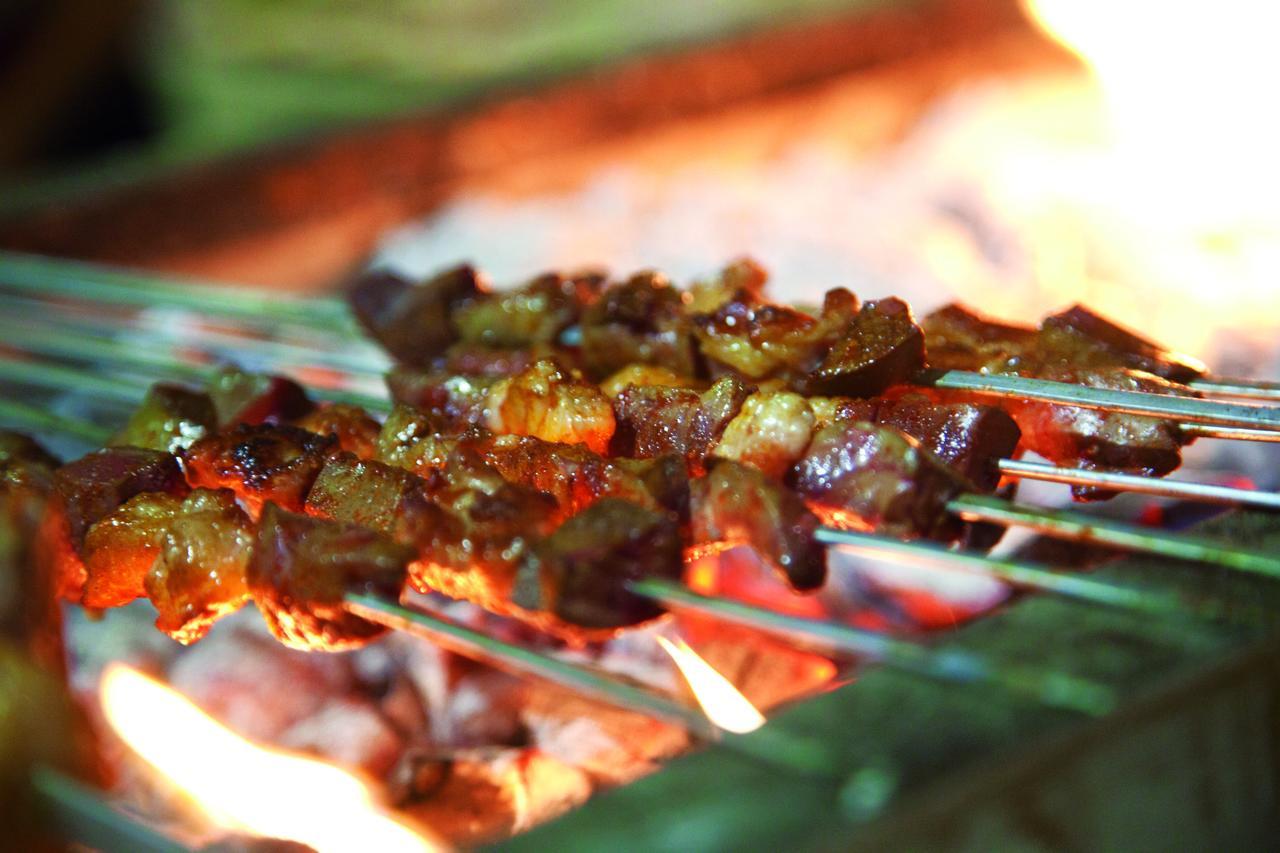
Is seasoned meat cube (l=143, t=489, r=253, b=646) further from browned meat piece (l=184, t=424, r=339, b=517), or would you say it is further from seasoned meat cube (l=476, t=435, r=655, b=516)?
seasoned meat cube (l=476, t=435, r=655, b=516)

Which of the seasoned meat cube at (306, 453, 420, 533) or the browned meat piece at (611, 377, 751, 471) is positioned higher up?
the browned meat piece at (611, 377, 751, 471)

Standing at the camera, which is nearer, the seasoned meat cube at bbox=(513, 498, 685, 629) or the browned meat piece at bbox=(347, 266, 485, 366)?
the seasoned meat cube at bbox=(513, 498, 685, 629)

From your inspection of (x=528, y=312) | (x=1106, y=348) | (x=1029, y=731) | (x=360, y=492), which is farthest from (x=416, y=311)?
(x=1029, y=731)

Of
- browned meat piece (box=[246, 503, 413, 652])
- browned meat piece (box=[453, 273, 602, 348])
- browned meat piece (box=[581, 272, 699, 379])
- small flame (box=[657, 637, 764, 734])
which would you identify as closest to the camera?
browned meat piece (box=[246, 503, 413, 652])

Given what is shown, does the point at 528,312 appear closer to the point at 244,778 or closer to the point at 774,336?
the point at 774,336

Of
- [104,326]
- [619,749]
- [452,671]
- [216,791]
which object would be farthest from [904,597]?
[104,326]

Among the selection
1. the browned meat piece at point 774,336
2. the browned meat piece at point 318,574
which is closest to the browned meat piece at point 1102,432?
the browned meat piece at point 774,336

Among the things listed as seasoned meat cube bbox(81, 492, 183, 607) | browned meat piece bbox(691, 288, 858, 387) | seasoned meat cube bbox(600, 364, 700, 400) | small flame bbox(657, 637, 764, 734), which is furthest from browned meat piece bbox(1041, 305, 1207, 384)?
seasoned meat cube bbox(81, 492, 183, 607)
